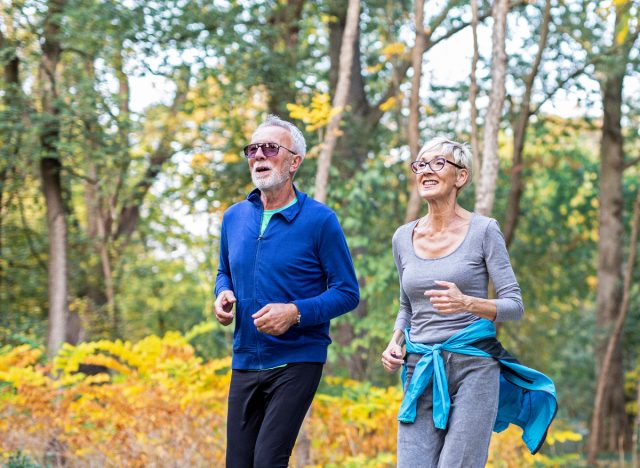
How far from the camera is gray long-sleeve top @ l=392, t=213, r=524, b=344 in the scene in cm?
396

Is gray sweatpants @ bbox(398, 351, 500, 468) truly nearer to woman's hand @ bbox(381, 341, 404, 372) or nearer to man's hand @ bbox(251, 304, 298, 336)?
woman's hand @ bbox(381, 341, 404, 372)

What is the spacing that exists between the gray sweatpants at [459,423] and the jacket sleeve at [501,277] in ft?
0.76

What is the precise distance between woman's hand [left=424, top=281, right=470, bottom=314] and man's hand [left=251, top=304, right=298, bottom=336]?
22.3 inches

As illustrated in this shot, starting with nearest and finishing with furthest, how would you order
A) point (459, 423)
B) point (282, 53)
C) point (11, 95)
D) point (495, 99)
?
point (459, 423)
point (495, 99)
point (11, 95)
point (282, 53)

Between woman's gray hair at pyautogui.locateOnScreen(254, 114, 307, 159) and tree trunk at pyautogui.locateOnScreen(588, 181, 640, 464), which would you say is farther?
Result: tree trunk at pyautogui.locateOnScreen(588, 181, 640, 464)

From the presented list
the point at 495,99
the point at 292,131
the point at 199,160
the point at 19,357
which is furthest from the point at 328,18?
the point at 292,131

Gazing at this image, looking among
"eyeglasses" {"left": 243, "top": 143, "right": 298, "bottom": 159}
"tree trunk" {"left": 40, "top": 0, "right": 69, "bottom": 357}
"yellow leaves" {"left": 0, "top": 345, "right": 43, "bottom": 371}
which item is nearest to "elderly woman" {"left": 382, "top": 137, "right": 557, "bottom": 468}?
"eyeglasses" {"left": 243, "top": 143, "right": 298, "bottom": 159}

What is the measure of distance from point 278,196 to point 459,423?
1.28 metres

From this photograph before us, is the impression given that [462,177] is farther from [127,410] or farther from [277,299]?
[127,410]

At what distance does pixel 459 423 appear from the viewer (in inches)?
152

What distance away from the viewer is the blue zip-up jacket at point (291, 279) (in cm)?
407

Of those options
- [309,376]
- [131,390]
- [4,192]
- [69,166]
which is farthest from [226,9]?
[309,376]

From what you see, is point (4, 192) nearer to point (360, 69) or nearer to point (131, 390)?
point (360, 69)

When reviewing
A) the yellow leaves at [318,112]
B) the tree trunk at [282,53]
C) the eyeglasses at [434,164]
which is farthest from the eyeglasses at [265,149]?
the tree trunk at [282,53]
